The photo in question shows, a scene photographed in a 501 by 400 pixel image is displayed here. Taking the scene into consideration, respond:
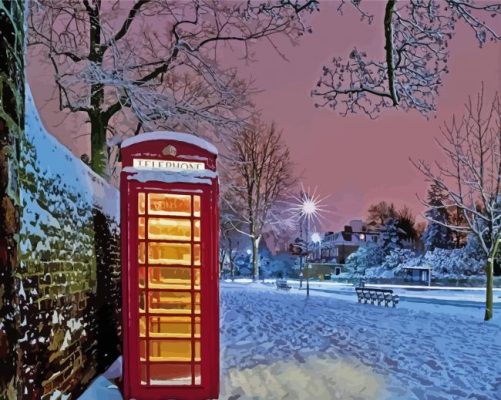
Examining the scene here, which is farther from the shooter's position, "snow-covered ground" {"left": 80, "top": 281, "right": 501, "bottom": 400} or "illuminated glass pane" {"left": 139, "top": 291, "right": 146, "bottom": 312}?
"snow-covered ground" {"left": 80, "top": 281, "right": 501, "bottom": 400}

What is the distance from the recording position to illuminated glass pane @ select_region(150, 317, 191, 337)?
20.4 feet

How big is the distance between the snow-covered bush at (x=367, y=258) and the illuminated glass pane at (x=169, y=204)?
163 ft

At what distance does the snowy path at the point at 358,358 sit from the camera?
22.6ft

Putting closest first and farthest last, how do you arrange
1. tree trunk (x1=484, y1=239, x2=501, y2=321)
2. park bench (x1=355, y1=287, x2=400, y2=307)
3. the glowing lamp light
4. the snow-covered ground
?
the snow-covered ground, tree trunk (x1=484, y1=239, x2=501, y2=321), park bench (x1=355, y1=287, x2=400, y2=307), the glowing lamp light

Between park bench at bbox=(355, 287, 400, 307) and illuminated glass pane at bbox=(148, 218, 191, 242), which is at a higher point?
illuminated glass pane at bbox=(148, 218, 191, 242)

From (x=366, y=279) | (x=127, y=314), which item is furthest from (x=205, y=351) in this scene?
(x=366, y=279)

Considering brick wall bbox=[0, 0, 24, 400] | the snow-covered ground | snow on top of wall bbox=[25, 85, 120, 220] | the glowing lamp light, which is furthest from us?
the glowing lamp light

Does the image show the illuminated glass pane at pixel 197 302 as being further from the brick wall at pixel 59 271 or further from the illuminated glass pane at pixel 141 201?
the brick wall at pixel 59 271

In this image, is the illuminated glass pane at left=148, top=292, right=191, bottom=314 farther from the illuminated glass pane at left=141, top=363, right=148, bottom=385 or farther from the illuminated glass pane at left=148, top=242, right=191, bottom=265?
the illuminated glass pane at left=141, top=363, right=148, bottom=385

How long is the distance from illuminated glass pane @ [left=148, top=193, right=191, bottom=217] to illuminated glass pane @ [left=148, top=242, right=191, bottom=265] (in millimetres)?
344

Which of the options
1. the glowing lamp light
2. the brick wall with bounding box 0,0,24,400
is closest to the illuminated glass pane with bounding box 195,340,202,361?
the brick wall with bounding box 0,0,24,400

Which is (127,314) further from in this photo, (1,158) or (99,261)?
(1,158)

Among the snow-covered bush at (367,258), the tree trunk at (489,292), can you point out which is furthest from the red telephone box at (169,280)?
the snow-covered bush at (367,258)

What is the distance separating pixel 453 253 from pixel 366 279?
7.21m
